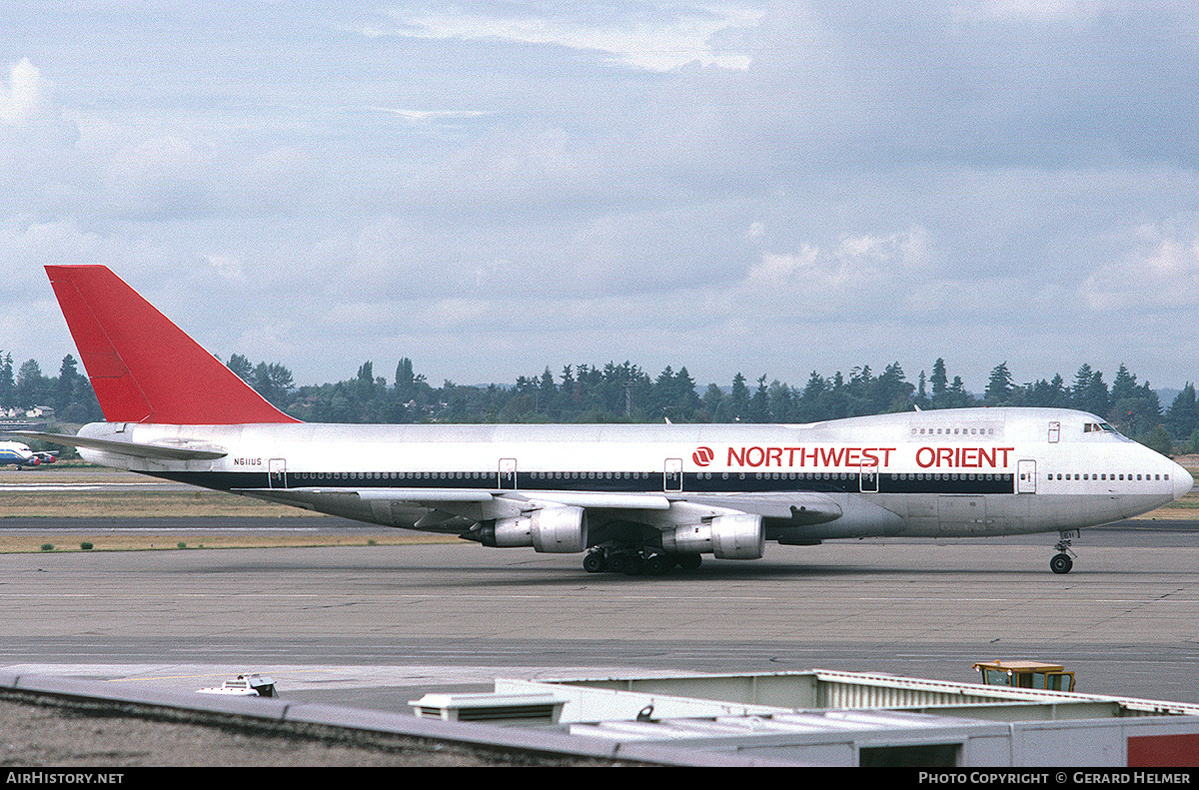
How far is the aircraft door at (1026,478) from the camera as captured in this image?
40219 millimetres

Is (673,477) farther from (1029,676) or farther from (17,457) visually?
(17,457)

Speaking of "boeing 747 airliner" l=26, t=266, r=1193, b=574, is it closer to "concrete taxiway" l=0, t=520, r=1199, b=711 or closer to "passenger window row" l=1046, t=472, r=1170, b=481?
"passenger window row" l=1046, t=472, r=1170, b=481

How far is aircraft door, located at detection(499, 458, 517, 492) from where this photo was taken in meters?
42.9

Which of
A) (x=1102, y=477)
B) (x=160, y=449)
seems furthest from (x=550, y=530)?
(x=1102, y=477)

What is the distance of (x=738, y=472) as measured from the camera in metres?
41.6

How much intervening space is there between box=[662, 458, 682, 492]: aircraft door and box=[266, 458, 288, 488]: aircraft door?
12460 mm

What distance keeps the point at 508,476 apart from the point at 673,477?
5282 mm

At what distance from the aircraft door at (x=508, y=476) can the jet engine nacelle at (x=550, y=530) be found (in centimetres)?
327

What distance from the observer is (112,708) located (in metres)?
12.7

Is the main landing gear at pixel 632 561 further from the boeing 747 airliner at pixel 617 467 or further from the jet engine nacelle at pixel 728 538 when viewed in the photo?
the jet engine nacelle at pixel 728 538

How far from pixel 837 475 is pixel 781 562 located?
6366 mm

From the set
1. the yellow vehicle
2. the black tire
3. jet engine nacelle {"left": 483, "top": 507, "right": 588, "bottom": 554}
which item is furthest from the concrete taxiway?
the yellow vehicle

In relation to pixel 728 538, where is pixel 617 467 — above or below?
above
